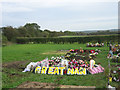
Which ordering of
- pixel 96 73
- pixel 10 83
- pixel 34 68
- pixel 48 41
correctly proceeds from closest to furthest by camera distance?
pixel 10 83, pixel 96 73, pixel 34 68, pixel 48 41

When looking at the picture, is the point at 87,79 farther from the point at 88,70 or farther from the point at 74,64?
the point at 74,64

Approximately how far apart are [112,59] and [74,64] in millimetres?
2812

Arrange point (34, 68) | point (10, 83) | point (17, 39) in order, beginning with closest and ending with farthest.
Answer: point (10, 83) → point (34, 68) → point (17, 39)

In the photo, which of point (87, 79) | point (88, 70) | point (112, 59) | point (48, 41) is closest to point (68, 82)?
point (87, 79)

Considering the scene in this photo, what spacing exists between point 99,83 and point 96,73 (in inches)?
50.6

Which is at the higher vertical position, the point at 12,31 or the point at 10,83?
the point at 12,31

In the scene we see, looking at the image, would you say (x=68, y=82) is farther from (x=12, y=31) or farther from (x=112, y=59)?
(x=12, y=31)

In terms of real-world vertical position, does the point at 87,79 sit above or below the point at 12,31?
below

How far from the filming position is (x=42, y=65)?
7.02m

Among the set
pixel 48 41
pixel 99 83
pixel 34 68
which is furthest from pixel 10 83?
pixel 48 41

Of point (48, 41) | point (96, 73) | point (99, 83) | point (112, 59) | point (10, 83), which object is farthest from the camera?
point (48, 41)

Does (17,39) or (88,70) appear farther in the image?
(17,39)

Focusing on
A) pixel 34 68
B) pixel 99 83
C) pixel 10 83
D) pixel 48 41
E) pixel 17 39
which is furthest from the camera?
pixel 17 39

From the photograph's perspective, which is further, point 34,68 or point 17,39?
point 17,39
